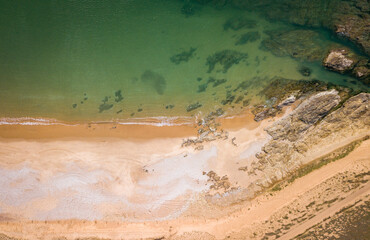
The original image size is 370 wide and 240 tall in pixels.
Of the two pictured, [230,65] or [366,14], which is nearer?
[366,14]

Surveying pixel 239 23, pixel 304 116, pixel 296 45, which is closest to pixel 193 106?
pixel 239 23

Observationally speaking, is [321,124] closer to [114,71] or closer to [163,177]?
[163,177]

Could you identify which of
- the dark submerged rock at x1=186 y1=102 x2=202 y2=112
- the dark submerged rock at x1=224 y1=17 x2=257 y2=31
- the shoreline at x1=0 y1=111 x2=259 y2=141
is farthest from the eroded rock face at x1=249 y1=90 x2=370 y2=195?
the dark submerged rock at x1=224 y1=17 x2=257 y2=31

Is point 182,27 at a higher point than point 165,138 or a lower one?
higher

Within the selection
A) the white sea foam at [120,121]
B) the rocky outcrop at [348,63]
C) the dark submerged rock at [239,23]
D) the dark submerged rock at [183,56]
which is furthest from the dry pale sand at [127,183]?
the dark submerged rock at [239,23]

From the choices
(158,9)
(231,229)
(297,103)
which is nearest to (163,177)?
(231,229)

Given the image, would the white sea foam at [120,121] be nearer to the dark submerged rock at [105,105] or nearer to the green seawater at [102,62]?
the green seawater at [102,62]

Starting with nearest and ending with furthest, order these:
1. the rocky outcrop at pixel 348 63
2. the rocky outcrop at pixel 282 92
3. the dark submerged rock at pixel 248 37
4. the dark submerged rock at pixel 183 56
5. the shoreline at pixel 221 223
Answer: the shoreline at pixel 221 223
the rocky outcrop at pixel 348 63
the rocky outcrop at pixel 282 92
the dark submerged rock at pixel 248 37
the dark submerged rock at pixel 183 56
